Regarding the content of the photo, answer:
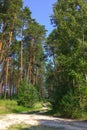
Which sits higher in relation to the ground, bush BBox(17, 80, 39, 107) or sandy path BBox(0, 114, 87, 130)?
bush BBox(17, 80, 39, 107)

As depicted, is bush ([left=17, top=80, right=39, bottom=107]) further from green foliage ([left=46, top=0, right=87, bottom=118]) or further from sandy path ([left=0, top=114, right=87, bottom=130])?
sandy path ([left=0, top=114, right=87, bottom=130])

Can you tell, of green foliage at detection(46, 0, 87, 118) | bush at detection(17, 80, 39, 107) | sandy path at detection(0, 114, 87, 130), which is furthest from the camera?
bush at detection(17, 80, 39, 107)

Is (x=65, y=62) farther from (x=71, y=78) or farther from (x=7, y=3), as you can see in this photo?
(x=7, y=3)

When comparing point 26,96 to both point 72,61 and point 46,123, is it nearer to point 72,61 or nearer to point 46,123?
point 72,61

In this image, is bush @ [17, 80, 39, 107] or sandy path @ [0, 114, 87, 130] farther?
bush @ [17, 80, 39, 107]

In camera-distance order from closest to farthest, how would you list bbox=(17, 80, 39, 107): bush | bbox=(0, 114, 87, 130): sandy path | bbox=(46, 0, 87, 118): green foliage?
bbox=(0, 114, 87, 130): sandy path, bbox=(46, 0, 87, 118): green foliage, bbox=(17, 80, 39, 107): bush

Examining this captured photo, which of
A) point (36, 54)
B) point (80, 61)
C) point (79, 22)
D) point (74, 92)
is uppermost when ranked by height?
point (36, 54)

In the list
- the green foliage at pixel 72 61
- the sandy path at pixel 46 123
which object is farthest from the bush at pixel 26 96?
the sandy path at pixel 46 123

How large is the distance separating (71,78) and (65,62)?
1.58 meters

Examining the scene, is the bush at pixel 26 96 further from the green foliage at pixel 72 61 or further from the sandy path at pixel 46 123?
the sandy path at pixel 46 123

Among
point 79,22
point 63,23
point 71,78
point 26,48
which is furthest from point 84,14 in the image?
point 26,48

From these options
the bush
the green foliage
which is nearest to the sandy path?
the green foliage

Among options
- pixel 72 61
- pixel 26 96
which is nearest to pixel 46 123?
pixel 72 61

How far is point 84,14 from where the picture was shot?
3089cm
